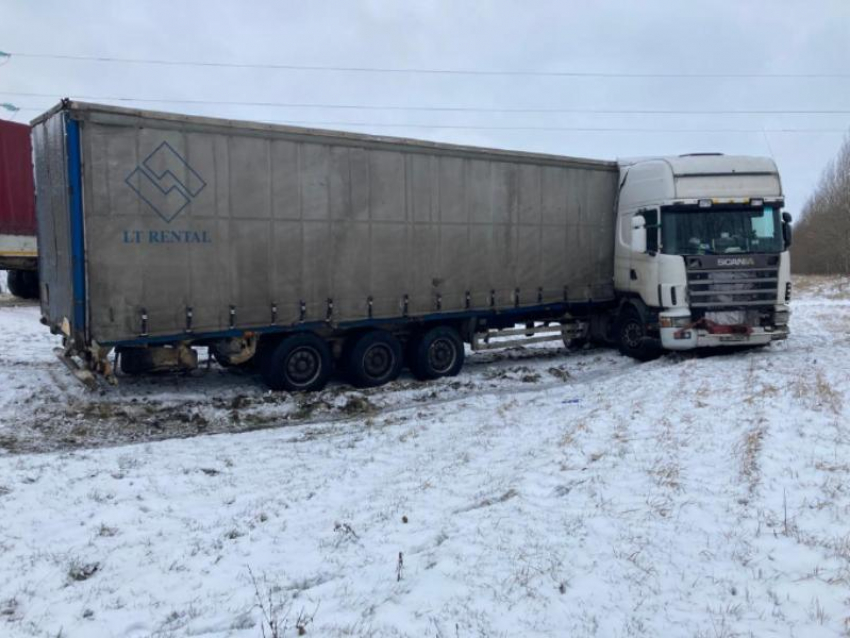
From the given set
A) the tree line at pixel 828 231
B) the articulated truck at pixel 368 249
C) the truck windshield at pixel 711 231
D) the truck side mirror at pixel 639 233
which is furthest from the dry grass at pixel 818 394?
the tree line at pixel 828 231

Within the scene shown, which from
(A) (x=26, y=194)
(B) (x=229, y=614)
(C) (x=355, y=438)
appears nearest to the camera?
(B) (x=229, y=614)

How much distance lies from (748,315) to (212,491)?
9.76m

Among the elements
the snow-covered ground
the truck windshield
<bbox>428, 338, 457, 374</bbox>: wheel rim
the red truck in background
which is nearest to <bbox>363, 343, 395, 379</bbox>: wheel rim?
<bbox>428, 338, 457, 374</bbox>: wheel rim

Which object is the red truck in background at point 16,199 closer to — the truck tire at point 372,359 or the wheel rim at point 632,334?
the truck tire at point 372,359

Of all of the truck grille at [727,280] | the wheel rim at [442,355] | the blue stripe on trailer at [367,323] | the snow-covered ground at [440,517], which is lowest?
the snow-covered ground at [440,517]

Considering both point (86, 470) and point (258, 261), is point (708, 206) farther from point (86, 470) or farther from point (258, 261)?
point (86, 470)

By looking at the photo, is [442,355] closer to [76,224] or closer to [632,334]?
[632,334]

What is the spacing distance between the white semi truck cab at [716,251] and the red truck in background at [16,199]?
14.8m

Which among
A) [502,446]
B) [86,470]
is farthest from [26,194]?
[502,446]

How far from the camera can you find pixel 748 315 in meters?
12.3

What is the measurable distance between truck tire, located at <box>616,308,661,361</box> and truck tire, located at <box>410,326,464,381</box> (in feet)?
11.4

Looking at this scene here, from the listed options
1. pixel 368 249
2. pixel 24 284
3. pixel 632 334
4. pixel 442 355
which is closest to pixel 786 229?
pixel 632 334

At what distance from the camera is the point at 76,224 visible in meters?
8.43

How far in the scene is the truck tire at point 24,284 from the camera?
21.4m
